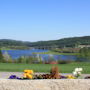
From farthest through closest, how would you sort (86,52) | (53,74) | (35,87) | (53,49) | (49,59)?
(53,49) → (86,52) → (49,59) → (53,74) → (35,87)

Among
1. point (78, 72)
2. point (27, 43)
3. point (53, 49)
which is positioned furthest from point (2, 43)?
point (78, 72)

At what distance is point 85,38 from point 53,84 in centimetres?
4239

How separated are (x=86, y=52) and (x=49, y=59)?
7.54 meters

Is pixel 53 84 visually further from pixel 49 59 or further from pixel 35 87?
pixel 49 59

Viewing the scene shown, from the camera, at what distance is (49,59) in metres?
27.7

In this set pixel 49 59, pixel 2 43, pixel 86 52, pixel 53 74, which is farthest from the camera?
pixel 2 43

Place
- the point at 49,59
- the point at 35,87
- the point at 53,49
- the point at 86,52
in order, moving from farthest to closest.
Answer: the point at 53,49
the point at 86,52
the point at 49,59
the point at 35,87

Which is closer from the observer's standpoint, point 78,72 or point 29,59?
point 78,72

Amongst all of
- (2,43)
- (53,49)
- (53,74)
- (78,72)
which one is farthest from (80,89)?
(2,43)

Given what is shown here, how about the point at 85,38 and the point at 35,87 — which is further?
the point at 85,38

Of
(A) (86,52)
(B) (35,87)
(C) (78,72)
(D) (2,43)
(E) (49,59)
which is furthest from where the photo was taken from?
(D) (2,43)

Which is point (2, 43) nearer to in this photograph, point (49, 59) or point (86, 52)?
point (86, 52)

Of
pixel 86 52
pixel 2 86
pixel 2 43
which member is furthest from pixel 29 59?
pixel 2 86

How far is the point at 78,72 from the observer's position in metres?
7.01
